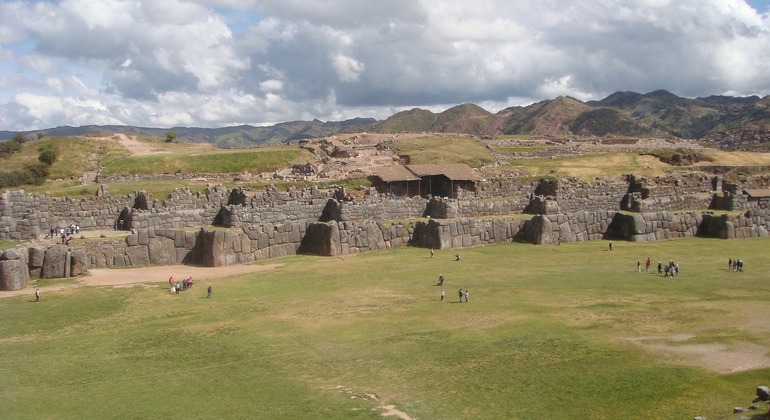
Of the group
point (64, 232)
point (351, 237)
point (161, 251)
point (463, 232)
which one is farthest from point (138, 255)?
point (463, 232)

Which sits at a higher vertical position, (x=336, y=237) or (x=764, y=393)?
(x=336, y=237)

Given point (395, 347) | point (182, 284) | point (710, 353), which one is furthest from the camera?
point (182, 284)

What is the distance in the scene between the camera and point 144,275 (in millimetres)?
28797

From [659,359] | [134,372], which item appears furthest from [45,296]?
[659,359]

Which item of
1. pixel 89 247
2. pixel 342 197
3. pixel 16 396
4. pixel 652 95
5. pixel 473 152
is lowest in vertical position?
pixel 16 396

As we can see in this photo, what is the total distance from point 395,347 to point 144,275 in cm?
1525

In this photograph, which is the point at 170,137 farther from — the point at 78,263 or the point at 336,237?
the point at 78,263

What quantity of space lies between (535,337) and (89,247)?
21.5m

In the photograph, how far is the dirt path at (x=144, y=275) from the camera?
26047 millimetres

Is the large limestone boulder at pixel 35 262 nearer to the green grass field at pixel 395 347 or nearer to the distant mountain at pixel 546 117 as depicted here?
the green grass field at pixel 395 347

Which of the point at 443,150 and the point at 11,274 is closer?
the point at 11,274

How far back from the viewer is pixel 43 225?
34.8m

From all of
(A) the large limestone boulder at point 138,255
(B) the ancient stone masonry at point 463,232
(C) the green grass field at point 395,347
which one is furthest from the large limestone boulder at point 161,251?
(B) the ancient stone masonry at point 463,232

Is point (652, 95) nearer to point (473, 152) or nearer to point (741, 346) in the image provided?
point (473, 152)
